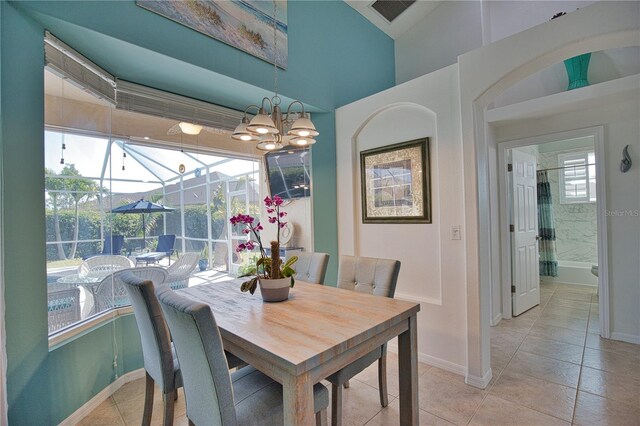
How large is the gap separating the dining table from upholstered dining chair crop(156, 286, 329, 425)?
0.51ft

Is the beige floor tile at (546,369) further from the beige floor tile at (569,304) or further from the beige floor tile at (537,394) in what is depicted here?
the beige floor tile at (569,304)

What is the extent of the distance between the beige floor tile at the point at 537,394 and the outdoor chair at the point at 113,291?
2.75m

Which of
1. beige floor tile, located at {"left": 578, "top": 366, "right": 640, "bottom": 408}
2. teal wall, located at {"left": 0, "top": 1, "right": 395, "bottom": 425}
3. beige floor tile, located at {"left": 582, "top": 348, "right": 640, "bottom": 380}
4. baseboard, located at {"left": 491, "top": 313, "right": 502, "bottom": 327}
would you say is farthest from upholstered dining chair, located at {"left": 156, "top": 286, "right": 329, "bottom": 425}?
baseboard, located at {"left": 491, "top": 313, "right": 502, "bottom": 327}

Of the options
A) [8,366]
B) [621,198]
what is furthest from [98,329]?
[621,198]

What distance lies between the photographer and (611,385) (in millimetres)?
2172

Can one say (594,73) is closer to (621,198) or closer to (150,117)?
(621,198)

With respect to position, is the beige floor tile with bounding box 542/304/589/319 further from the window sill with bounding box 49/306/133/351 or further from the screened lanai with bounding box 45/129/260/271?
the window sill with bounding box 49/306/133/351

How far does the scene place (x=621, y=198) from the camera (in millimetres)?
2912

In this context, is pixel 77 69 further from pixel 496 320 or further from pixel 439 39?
pixel 496 320

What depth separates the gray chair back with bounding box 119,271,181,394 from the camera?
146cm

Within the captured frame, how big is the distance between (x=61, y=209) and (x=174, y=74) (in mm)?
1267

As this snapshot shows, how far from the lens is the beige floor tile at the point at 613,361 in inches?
92.7

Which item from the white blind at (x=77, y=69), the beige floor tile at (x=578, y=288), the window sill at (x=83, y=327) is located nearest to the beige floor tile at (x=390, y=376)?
the window sill at (x=83, y=327)

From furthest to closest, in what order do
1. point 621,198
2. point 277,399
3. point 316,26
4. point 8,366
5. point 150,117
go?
point 316,26, point 621,198, point 150,117, point 8,366, point 277,399
